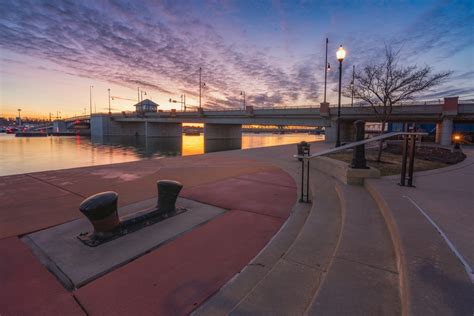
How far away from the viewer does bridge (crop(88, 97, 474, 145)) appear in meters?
28.0

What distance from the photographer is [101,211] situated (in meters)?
4.01

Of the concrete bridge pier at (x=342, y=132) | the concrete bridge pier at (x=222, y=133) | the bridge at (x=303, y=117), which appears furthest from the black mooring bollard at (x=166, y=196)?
the concrete bridge pier at (x=222, y=133)

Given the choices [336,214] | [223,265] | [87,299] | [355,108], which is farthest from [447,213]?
[355,108]

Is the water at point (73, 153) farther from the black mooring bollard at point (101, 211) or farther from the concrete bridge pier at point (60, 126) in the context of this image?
the concrete bridge pier at point (60, 126)

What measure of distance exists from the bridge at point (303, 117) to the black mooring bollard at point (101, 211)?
933 inches

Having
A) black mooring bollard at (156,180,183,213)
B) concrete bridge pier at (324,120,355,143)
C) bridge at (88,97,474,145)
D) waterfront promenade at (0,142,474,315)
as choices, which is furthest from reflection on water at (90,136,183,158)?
waterfront promenade at (0,142,474,315)

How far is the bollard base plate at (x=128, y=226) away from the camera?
→ 406 cm

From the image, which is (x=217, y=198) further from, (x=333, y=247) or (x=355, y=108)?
(x=355, y=108)

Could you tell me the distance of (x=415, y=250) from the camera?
2830 millimetres

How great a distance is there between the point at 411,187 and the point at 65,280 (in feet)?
23.0

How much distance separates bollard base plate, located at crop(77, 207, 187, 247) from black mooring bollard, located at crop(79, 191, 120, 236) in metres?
0.09

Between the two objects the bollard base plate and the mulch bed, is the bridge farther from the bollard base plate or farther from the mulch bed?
the bollard base plate

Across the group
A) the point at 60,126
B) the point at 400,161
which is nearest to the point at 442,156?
the point at 400,161

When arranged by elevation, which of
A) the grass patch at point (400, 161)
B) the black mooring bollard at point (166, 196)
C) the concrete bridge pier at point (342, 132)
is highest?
the concrete bridge pier at point (342, 132)
